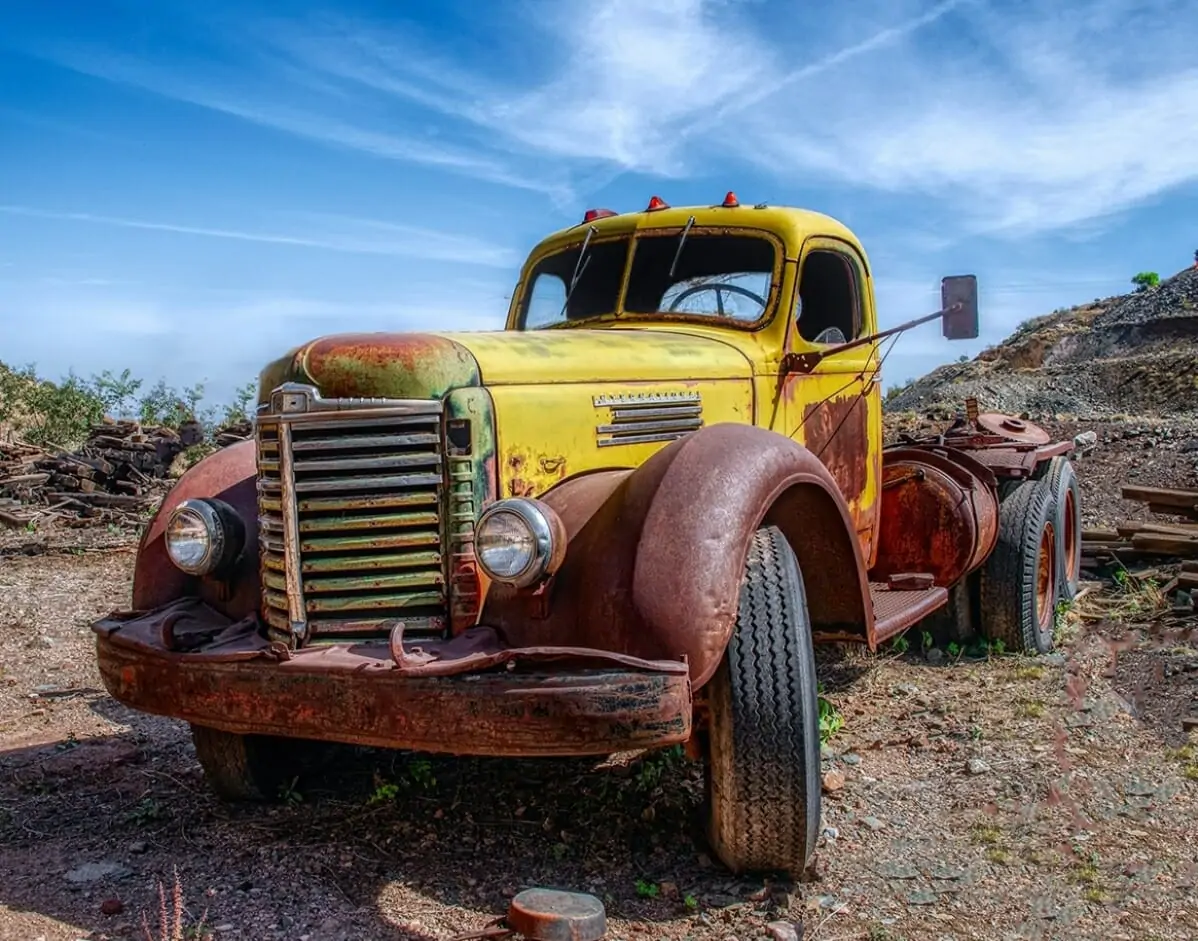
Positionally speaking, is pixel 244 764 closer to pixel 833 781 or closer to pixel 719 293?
pixel 833 781

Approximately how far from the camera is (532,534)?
318cm

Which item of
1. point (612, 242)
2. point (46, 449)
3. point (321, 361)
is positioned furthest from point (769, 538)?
point (46, 449)

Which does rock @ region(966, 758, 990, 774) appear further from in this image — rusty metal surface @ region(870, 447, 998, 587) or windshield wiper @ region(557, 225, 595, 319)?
windshield wiper @ region(557, 225, 595, 319)

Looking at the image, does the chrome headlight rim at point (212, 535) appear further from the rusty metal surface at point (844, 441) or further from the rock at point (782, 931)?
the rusty metal surface at point (844, 441)

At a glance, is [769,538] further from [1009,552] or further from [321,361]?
[1009,552]

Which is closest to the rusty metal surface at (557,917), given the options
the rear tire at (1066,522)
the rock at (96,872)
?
the rock at (96,872)

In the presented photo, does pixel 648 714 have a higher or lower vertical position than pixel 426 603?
lower

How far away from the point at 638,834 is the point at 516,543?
1.24m

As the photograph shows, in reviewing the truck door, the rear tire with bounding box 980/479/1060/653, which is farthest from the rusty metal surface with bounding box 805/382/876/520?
the rear tire with bounding box 980/479/1060/653

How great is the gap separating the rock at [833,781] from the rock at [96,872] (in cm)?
243

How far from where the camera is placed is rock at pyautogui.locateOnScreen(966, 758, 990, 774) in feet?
14.7

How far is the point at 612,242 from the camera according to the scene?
5148 mm

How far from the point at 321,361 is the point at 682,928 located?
6.50 feet

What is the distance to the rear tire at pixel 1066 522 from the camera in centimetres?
694
